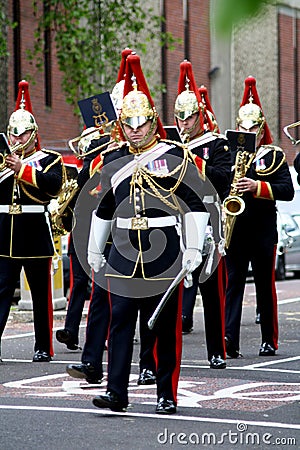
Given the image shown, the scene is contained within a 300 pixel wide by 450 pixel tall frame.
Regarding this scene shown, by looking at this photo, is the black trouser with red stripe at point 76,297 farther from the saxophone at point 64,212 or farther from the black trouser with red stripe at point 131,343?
the black trouser with red stripe at point 131,343

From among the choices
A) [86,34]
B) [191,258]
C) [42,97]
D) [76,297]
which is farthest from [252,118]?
[42,97]

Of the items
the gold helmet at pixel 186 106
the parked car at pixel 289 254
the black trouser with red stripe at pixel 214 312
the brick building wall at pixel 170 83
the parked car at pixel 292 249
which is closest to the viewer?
the gold helmet at pixel 186 106

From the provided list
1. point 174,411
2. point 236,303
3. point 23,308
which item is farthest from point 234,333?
point 23,308

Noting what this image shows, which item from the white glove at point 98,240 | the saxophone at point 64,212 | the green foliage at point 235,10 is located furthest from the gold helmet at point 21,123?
the green foliage at point 235,10

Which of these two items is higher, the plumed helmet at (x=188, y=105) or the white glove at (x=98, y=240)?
the plumed helmet at (x=188, y=105)

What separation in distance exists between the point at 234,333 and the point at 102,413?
326 centimetres

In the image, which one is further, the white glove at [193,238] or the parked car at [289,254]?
the parked car at [289,254]

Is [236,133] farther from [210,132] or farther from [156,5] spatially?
[156,5]

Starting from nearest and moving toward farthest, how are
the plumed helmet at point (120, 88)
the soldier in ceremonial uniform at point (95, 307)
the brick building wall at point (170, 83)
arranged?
1. the soldier in ceremonial uniform at point (95, 307)
2. the plumed helmet at point (120, 88)
3. the brick building wall at point (170, 83)

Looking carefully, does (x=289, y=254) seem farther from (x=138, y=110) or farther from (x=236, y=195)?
(x=138, y=110)

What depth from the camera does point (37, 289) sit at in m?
8.66

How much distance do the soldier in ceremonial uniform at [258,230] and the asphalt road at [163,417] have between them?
25cm

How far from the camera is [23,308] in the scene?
43.9 ft

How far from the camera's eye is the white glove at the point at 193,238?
226 inches
